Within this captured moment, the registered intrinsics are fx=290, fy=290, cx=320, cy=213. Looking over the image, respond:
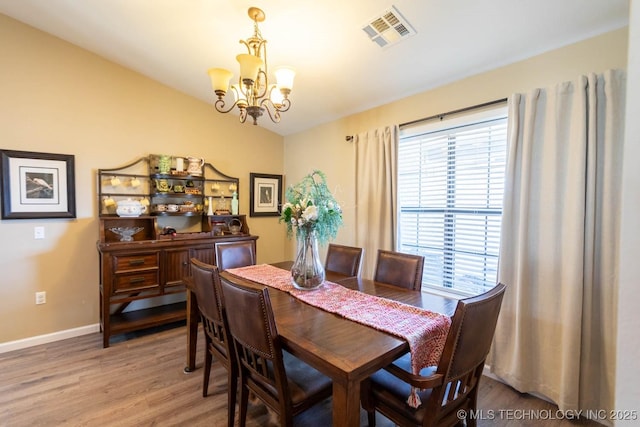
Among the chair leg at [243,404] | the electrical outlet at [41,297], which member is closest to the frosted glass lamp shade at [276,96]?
the chair leg at [243,404]

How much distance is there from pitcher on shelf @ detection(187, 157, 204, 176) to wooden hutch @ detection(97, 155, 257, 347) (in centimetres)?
2

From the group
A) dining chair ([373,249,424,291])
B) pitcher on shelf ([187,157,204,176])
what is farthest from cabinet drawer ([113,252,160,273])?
dining chair ([373,249,424,291])

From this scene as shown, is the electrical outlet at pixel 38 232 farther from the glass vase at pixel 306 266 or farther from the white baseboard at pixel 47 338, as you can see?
the glass vase at pixel 306 266

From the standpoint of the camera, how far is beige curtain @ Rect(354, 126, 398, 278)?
2.97 metres

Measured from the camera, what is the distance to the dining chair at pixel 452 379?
116cm

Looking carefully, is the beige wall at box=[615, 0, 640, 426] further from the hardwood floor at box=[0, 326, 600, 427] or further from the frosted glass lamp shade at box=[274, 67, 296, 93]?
the frosted glass lamp shade at box=[274, 67, 296, 93]

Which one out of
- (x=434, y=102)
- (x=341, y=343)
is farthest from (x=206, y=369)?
(x=434, y=102)

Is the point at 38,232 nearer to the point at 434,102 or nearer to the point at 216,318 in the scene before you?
the point at 216,318

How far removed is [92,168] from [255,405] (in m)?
2.84

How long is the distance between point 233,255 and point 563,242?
2.60 m

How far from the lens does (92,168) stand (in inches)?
120

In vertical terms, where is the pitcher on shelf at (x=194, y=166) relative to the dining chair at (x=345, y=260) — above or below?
above

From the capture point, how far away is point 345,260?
2639mm

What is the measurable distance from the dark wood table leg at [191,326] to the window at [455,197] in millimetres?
2018
